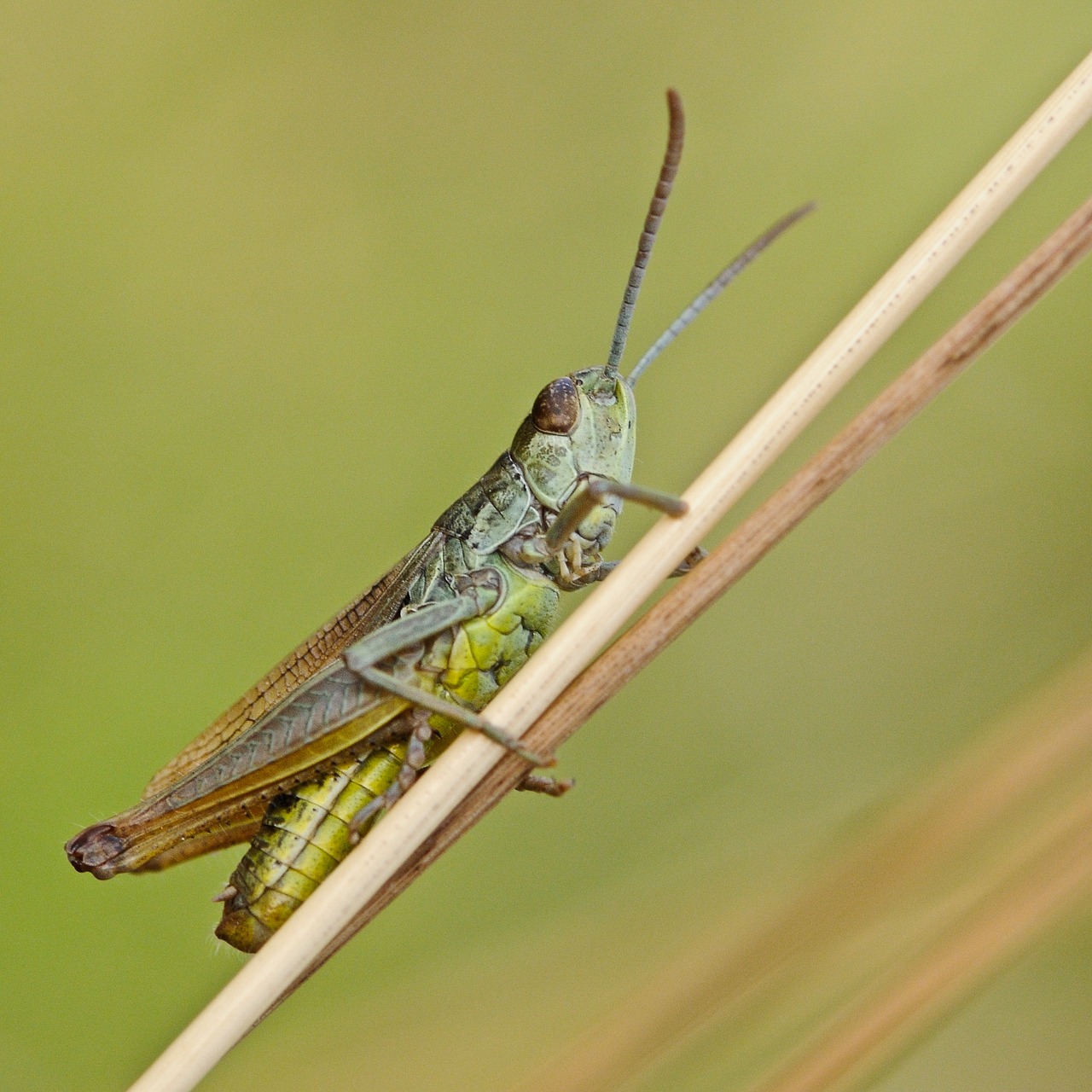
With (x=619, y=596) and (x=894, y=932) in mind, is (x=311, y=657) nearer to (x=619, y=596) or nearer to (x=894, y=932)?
(x=619, y=596)

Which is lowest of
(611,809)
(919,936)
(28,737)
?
(28,737)

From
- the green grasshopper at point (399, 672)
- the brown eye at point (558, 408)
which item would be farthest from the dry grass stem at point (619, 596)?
→ the brown eye at point (558, 408)

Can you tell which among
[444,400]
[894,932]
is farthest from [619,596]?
[444,400]

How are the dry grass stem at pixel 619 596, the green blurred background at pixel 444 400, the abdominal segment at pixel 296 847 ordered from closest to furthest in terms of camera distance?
the dry grass stem at pixel 619 596 < the abdominal segment at pixel 296 847 < the green blurred background at pixel 444 400

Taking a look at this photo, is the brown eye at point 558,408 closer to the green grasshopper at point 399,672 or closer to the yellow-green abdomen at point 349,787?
the green grasshopper at point 399,672

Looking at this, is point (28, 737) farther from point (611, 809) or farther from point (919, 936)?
point (919, 936)

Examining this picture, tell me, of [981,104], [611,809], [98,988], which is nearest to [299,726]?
[611,809]

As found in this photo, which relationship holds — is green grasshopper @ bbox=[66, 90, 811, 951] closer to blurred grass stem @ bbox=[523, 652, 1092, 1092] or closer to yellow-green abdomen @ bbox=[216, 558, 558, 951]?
yellow-green abdomen @ bbox=[216, 558, 558, 951]
